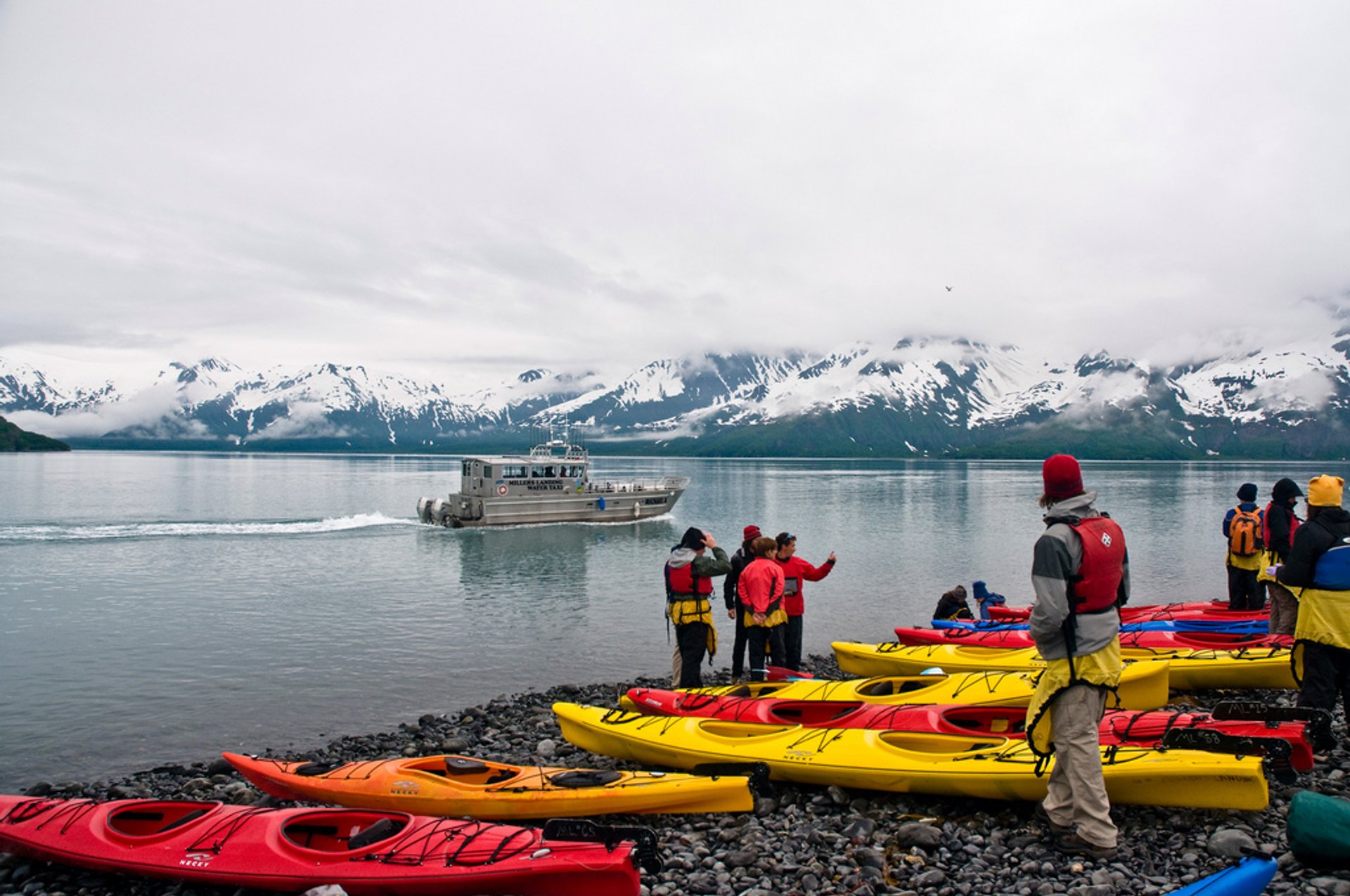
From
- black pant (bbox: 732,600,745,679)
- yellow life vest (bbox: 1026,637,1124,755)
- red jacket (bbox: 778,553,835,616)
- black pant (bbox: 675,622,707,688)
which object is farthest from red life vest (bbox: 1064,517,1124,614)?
black pant (bbox: 732,600,745,679)

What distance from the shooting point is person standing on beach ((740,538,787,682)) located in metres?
12.7

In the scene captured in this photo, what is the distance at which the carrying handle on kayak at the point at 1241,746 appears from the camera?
7.50 m

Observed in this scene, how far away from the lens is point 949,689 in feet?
36.7

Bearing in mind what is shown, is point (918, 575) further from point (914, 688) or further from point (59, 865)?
point (59, 865)

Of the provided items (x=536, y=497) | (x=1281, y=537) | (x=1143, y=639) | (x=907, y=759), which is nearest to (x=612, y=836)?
(x=907, y=759)

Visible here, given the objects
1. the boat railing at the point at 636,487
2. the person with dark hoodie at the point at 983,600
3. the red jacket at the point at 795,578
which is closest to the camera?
the red jacket at the point at 795,578

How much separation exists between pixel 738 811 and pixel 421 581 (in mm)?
27131

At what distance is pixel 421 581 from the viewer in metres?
→ 33.2

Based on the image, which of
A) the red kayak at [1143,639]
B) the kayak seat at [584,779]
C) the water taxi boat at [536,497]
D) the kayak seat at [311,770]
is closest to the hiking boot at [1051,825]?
the kayak seat at [584,779]

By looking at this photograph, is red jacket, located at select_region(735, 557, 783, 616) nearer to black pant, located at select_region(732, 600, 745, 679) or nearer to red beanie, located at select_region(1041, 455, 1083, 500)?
black pant, located at select_region(732, 600, 745, 679)

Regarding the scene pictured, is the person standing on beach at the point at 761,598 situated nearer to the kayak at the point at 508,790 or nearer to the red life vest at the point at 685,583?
the red life vest at the point at 685,583

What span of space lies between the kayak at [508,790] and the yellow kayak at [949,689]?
2.74 m

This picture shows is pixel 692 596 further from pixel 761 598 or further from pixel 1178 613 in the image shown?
pixel 1178 613

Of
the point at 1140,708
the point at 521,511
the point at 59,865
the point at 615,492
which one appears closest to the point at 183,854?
the point at 59,865
